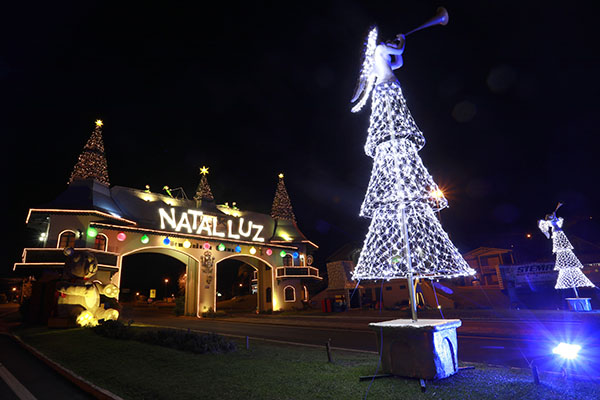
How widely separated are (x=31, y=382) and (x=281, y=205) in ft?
105

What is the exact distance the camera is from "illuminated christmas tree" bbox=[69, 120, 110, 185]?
2595 centimetres

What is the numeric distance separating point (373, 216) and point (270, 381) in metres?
4.00

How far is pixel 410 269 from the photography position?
6.16m

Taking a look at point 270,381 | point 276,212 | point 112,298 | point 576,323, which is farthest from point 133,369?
point 276,212

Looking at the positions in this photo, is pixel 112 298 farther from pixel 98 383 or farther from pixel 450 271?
pixel 450 271

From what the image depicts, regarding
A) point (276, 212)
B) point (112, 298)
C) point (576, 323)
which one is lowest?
point (576, 323)

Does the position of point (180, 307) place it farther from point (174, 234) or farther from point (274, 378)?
point (274, 378)

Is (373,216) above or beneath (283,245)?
beneath

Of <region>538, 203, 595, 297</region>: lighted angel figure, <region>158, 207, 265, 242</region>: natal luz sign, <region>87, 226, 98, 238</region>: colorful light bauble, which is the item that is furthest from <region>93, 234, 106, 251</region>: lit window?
<region>538, 203, 595, 297</region>: lighted angel figure

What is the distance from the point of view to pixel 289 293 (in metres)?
35.9

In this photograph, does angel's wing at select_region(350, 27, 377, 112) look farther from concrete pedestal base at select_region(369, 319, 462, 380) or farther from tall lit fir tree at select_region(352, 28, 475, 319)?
concrete pedestal base at select_region(369, 319, 462, 380)

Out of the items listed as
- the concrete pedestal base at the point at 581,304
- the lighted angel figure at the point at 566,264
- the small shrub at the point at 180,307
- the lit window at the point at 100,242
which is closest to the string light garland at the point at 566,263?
the lighted angel figure at the point at 566,264

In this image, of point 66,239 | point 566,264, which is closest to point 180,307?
point 66,239

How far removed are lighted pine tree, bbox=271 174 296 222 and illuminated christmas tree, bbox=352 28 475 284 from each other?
1241 inches
